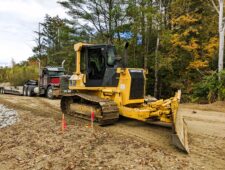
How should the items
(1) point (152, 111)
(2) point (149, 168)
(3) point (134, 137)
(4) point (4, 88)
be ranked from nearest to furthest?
(2) point (149, 168)
(3) point (134, 137)
(1) point (152, 111)
(4) point (4, 88)

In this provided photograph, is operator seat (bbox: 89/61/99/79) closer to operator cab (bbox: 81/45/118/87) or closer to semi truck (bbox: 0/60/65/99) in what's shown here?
operator cab (bbox: 81/45/118/87)

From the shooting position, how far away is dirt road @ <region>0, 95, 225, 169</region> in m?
5.99

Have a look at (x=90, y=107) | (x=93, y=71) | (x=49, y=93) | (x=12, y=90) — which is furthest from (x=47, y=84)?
(x=90, y=107)

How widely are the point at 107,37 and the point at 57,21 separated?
80.0ft

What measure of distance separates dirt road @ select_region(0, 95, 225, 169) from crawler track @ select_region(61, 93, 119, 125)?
1.20 ft

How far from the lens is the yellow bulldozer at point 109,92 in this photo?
904 cm

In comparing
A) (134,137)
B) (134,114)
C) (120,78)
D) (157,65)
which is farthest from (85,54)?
(157,65)

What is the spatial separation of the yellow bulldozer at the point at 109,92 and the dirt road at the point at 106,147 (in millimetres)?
483

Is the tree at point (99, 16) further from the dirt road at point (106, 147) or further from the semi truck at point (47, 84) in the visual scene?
the dirt road at point (106, 147)

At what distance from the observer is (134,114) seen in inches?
360

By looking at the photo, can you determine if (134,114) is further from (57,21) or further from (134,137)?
(57,21)

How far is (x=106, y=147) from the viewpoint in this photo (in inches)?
279

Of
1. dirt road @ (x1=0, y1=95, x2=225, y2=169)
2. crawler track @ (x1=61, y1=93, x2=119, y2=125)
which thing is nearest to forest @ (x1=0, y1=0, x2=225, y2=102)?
crawler track @ (x1=61, y1=93, x2=119, y2=125)

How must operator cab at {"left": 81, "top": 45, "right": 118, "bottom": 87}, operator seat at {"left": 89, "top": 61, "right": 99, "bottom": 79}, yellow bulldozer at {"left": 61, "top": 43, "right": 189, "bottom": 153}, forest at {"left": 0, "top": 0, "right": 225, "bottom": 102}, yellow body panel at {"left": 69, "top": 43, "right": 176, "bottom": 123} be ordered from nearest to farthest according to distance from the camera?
1. yellow body panel at {"left": 69, "top": 43, "right": 176, "bottom": 123}
2. yellow bulldozer at {"left": 61, "top": 43, "right": 189, "bottom": 153}
3. operator cab at {"left": 81, "top": 45, "right": 118, "bottom": 87}
4. operator seat at {"left": 89, "top": 61, "right": 99, "bottom": 79}
5. forest at {"left": 0, "top": 0, "right": 225, "bottom": 102}
